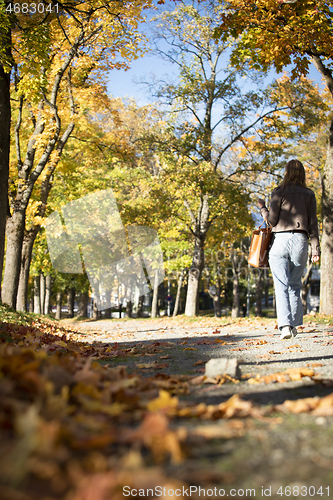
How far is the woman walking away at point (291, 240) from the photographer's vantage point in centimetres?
511

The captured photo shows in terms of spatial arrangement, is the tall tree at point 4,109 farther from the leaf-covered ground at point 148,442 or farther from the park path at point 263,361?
the leaf-covered ground at point 148,442

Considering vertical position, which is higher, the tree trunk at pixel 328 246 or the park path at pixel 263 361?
the tree trunk at pixel 328 246

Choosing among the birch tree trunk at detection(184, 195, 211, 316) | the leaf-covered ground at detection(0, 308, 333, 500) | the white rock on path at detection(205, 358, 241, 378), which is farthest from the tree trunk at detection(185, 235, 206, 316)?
the leaf-covered ground at detection(0, 308, 333, 500)

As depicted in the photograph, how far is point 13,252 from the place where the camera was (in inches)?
428

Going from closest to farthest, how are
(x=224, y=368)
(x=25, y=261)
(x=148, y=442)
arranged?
(x=148, y=442) → (x=224, y=368) → (x=25, y=261)

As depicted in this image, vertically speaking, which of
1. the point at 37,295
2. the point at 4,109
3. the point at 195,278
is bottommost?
the point at 37,295

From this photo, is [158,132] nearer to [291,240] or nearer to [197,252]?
[197,252]

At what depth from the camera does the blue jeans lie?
16.7 feet

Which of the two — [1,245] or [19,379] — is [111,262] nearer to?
[1,245]

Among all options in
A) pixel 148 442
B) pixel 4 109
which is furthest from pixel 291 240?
pixel 4 109

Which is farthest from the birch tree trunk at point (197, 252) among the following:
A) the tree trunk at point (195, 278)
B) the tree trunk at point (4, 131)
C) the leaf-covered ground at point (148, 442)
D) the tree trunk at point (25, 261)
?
the leaf-covered ground at point (148, 442)

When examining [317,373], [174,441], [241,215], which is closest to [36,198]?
[241,215]

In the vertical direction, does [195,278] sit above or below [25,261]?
below

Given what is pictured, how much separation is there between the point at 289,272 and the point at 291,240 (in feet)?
1.41
